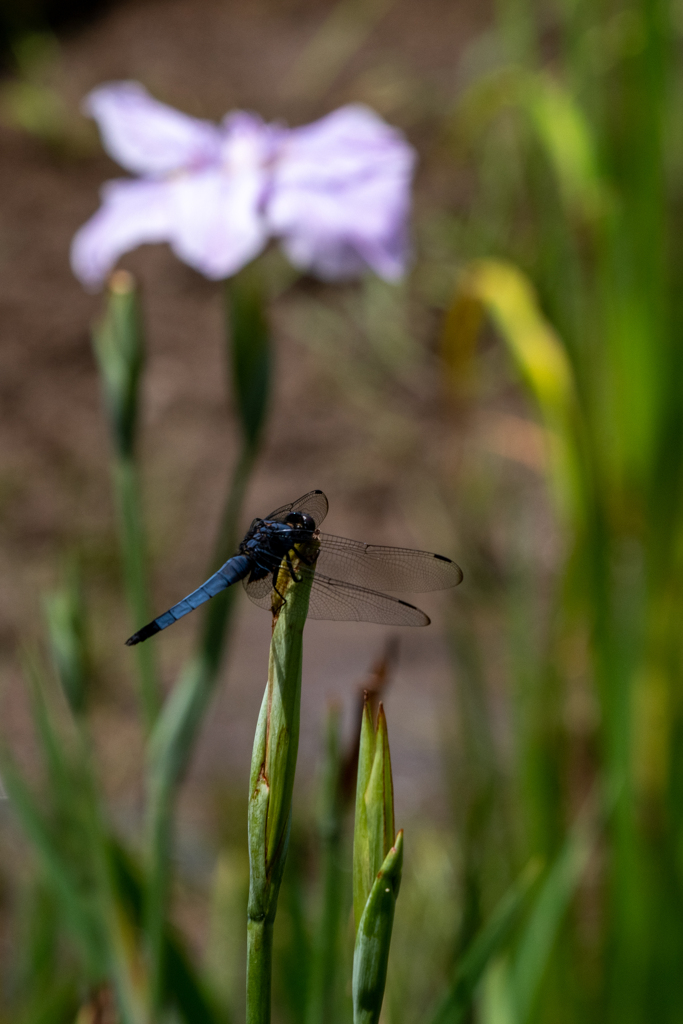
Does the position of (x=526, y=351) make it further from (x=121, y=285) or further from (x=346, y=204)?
(x=121, y=285)

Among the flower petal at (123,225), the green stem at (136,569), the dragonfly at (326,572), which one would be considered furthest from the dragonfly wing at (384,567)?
Answer: the flower petal at (123,225)

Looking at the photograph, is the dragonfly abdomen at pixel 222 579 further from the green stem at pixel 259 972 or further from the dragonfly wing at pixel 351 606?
the green stem at pixel 259 972

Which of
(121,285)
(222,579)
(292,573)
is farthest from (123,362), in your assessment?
(292,573)

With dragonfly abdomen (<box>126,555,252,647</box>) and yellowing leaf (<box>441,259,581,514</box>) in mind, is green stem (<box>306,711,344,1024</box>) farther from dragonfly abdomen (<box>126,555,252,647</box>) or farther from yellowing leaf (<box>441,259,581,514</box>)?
yellowing leaf (<box>441,259,581,514</box>)

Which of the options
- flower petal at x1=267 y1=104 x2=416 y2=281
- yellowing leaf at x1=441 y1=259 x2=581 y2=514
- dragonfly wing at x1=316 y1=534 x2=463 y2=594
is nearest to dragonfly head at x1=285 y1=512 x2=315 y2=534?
dragonfly wing at x1=316 y1=534 x2=463 y2=594

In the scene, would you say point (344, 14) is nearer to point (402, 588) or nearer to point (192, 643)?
point (192, 643)

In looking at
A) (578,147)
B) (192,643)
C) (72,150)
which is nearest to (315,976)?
(578,147)
